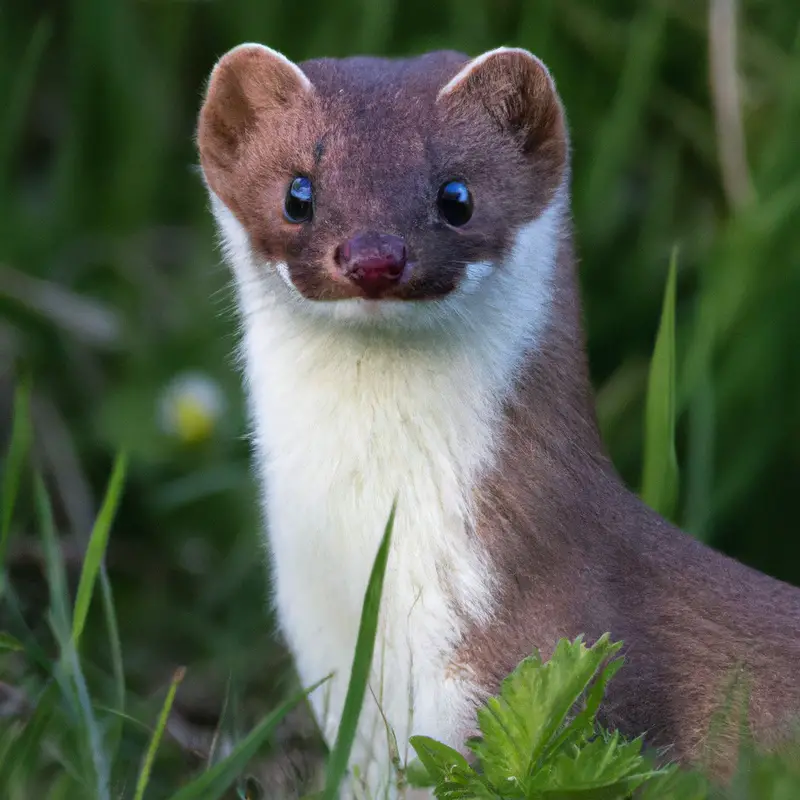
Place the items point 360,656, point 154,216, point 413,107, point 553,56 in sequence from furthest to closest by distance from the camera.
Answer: point 154,216, point 553,56, point 413,107, point 360,656

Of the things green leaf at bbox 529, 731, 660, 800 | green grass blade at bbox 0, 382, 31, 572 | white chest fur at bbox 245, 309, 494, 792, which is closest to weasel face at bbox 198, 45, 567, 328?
white chest fur at bbox 245, 309, 494, 792

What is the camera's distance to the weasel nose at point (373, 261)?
212 cm

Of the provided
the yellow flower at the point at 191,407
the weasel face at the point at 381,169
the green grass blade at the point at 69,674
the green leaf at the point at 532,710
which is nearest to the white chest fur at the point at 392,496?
the weasel face at the point at 381,169

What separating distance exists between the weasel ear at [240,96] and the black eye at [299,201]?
166 mm

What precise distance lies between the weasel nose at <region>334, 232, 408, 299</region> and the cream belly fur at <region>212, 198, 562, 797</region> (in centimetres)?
10

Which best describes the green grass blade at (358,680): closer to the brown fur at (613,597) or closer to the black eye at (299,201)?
the brown fur at (613,597)

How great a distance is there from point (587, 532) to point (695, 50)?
228 cm

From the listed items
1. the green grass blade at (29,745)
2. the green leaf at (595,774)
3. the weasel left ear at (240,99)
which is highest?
the weasel left ear at (240,99)

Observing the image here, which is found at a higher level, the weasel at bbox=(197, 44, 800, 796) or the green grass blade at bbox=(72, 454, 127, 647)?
the weasel at bbox=(197, 44, 800, 796)

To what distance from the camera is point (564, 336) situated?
8.04ft

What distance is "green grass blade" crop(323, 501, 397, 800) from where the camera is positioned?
82.1 inches

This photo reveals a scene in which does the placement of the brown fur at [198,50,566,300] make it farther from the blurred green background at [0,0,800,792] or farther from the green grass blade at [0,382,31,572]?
the blurred green background at [0,0,800,792]

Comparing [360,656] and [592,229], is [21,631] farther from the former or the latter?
[592,229]

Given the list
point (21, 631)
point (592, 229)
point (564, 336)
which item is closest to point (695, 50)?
point (592, 229)
